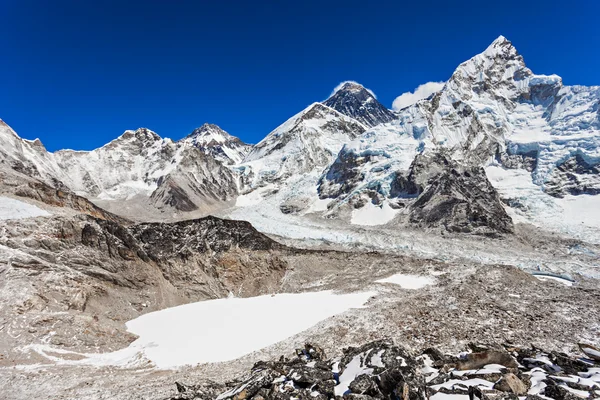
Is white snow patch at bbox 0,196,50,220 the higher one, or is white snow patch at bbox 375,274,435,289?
white snow patch at bbox 0,196,50,220

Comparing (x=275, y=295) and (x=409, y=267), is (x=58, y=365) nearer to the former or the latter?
(x=275, y=295)

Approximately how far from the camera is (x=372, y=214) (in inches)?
2965

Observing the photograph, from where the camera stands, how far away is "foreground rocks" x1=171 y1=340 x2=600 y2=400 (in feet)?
22.2

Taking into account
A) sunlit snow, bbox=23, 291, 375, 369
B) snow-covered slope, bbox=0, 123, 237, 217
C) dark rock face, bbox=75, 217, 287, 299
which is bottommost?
sunlit snow, bbox=23, 291, 375, 369

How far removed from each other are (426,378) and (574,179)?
8416 centimetres

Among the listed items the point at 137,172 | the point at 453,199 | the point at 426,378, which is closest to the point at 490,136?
the point at 453,199

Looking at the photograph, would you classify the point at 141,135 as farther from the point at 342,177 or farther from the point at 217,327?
the point at 217,327

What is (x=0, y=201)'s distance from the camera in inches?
968

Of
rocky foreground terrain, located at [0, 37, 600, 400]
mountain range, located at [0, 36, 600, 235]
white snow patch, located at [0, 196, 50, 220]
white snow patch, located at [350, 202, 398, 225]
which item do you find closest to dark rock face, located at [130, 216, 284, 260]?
rocky foreground terrain, located at [0, 37, 600, 400]

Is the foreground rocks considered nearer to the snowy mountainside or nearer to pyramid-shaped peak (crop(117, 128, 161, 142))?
the snowy mountainside

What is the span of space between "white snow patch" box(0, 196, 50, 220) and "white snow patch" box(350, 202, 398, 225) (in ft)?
187

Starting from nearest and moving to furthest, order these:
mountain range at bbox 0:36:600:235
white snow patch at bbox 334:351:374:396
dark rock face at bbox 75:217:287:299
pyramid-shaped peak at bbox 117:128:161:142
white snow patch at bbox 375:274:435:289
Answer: white snow patch at bbox 334:351:374:396, dark rock face at bbox 75:217:287:299, white snow patch at bbox 375:274:435:289, mountain range at bbox 0:36:600:235, pyramid-shaped peak at bbox 117:128:161:142

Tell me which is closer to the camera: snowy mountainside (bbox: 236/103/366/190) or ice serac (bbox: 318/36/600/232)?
ice serac (bbox: 318/36/600/232)

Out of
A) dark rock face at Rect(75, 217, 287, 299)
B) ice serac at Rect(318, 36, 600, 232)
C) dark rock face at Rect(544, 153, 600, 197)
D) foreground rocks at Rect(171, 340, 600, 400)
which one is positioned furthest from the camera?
ice serac at Rect(318, 36, 600, 232)
